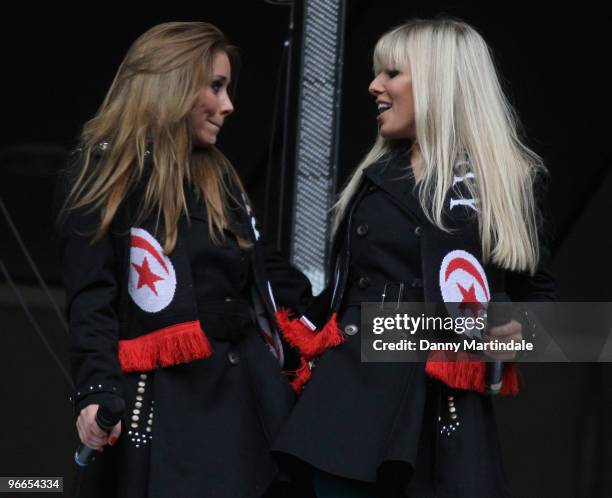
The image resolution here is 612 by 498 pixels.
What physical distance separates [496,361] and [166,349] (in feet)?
2.60

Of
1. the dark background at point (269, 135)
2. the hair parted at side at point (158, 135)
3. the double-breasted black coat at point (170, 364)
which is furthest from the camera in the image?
the dark background at point (269, 135)

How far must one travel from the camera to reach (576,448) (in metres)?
5.17

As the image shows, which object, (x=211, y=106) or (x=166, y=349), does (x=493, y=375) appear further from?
(x=211, y=106)

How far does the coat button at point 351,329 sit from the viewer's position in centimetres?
377

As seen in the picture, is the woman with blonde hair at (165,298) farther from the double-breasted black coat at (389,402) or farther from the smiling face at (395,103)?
the smiling face at (395,103)

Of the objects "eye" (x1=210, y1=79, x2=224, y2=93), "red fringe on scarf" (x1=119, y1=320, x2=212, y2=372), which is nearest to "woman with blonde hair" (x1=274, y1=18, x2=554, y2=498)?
"red fringe on scarf" (x1=119, y1=320, x2=212, y2=372)

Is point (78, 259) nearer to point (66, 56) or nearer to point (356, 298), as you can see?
point (356, 298)

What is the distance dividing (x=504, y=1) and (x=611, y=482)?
5.35 feet

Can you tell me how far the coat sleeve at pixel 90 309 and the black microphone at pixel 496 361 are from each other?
0.89m

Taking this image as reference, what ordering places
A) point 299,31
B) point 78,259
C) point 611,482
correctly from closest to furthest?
point 78,259, point 299,31, point 611,482

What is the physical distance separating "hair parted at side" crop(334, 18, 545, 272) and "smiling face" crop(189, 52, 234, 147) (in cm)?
41

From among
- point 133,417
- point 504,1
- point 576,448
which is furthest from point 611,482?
point 133,417

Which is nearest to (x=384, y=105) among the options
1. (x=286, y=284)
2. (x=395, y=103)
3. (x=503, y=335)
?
(x=395, y=103)

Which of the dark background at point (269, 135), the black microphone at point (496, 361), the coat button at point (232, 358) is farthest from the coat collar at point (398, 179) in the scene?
the dark background at point (269, 135)
